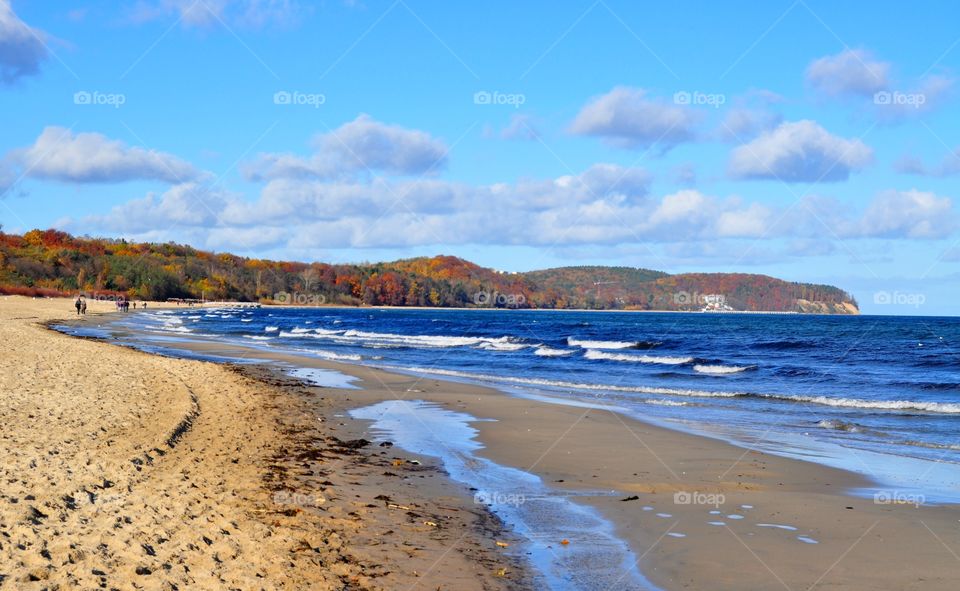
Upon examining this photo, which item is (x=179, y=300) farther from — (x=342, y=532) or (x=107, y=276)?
(x=342, y=532)

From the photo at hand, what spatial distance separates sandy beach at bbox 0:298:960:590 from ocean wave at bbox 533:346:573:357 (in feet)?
84.0

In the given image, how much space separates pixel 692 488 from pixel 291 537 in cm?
546

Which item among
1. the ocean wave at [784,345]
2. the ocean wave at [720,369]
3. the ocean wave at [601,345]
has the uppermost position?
the ocean wave at [784,345]

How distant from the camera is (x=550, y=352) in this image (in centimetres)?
4209

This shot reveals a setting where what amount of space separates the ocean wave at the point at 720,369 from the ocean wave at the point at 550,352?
9191 mm

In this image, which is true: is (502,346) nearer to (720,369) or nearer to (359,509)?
(720,369)

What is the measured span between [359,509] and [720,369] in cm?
2634

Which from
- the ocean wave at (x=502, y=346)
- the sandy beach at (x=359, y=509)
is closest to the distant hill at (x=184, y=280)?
the ocean wave at (x=502, y=346)

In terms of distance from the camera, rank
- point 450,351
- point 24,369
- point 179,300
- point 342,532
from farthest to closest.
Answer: point 179,300, point 450,351, point 24,369, point 342,532

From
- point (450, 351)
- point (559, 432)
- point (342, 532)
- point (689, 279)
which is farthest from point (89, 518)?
point (689, 279)

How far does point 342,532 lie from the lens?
7.33 meters

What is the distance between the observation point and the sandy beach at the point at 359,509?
610 centimetres

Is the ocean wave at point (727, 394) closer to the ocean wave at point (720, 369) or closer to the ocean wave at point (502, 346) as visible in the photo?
the ocean wave at point (720, 369)

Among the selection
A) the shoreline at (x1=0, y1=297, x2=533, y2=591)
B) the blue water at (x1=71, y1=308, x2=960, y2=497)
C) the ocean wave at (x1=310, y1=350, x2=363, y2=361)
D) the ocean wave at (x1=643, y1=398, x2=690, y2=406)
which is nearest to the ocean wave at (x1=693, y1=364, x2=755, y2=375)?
the blue water at (x1=71, y1=308, x2=960, y2=497)
